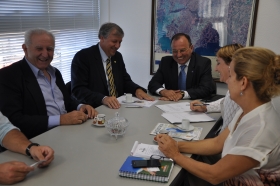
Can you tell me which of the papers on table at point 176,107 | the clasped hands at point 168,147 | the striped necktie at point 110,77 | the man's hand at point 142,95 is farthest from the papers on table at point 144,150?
the striped necktie at point 110,77

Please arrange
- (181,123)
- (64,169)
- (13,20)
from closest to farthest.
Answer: (64,169) < (181,123) < (13,20)

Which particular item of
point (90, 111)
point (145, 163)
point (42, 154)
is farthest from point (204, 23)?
point (42, 154)

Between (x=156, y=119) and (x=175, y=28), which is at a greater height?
(x=175, y=28)

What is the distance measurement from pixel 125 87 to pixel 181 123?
3.96ft

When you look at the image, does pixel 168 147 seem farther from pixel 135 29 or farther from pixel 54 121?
pixel 135 29

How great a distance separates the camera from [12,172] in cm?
107

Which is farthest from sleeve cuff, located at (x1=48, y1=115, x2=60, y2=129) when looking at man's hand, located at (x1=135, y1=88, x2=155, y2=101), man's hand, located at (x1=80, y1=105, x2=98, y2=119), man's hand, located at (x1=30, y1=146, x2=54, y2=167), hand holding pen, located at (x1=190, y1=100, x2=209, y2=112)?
hand holding pen, located at (x1=190, y1=100, x2=209, y2=112)

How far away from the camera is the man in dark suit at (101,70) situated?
259 cm

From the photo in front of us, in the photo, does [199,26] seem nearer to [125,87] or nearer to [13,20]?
[125,87]

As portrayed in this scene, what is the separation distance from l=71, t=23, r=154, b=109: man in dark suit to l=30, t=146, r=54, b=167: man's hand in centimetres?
120

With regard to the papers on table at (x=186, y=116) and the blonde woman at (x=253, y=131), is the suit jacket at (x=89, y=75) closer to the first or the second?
the papers on table at (x=186, y=116)

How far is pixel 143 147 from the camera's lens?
1.42m

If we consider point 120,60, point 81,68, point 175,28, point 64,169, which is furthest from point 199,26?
point 64,169

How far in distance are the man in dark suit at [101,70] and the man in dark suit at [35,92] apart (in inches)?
17.2
